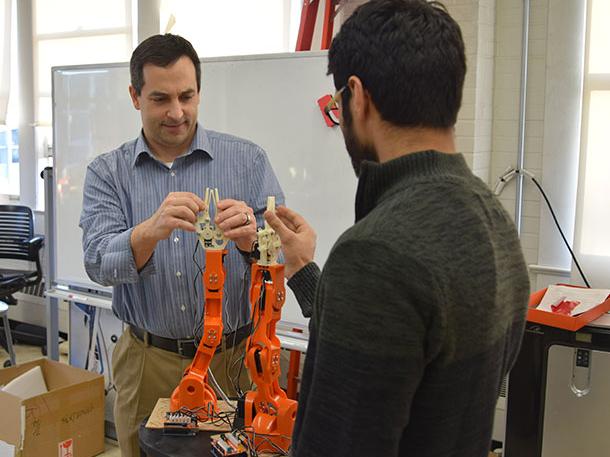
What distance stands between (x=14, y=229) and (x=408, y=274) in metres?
4.30

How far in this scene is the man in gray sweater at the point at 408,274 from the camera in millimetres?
689

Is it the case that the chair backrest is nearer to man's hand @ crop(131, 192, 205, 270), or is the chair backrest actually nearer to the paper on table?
man's hand @ crop(131, 192, 205, 270)

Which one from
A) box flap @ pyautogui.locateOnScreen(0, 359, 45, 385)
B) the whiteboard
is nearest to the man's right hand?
the whiteboard

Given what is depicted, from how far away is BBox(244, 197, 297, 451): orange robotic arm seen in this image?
1.47 metres

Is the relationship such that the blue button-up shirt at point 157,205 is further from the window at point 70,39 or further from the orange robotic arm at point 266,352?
the window at point 70,39

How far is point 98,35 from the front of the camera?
441 cm

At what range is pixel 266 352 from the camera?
1.49m

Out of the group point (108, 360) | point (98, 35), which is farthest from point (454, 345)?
point (98, 35)

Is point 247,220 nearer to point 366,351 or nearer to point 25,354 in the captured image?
point 366,351

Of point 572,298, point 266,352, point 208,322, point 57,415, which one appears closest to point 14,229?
point 57,415

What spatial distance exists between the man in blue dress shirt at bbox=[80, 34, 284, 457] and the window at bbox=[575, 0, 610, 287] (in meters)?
1.38

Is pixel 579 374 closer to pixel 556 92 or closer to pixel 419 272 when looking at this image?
pixel 556 92

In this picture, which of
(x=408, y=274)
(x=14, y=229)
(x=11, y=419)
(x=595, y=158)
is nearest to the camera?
(x=408, y=274)

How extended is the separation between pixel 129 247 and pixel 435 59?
3.41 feet
